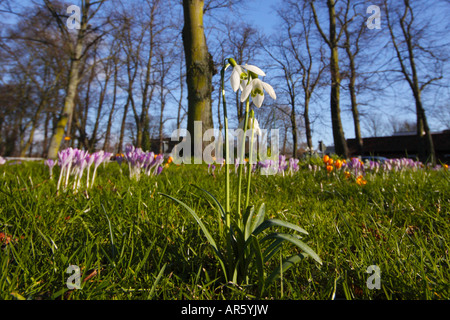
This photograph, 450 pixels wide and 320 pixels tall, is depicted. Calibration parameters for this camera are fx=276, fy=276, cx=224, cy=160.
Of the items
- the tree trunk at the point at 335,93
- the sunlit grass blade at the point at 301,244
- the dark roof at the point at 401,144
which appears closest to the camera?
the sunlit grass blade at the point at 301,244

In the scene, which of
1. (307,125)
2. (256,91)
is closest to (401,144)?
(307,125)

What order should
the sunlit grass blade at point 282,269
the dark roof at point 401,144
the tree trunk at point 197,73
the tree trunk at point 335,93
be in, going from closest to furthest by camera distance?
1. the sunlit grass blade at point 282,269
2. the tree trunk at point 197,73
3. the tree trunk at point 335,93
4. the dark roof at point 401,144

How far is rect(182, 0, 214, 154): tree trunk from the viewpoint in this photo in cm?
634

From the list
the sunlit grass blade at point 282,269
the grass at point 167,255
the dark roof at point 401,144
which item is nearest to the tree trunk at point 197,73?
the grass at point 167,255

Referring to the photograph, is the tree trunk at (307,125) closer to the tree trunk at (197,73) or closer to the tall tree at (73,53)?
the tree trunk at (197,73)

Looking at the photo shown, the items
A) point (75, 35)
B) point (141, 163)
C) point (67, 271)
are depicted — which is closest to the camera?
point (67, 271)

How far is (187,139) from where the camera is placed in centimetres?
643

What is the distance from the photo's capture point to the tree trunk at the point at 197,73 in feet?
20.8

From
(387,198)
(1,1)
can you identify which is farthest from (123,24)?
(387,198)

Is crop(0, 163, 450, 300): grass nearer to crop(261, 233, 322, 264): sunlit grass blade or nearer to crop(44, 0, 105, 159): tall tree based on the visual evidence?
crop(261, 233, 322, 264): sunlit grass blade

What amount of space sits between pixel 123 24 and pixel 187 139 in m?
8.31

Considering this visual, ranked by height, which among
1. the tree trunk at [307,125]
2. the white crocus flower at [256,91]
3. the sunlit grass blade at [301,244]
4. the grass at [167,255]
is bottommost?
the grass at [167,255]
